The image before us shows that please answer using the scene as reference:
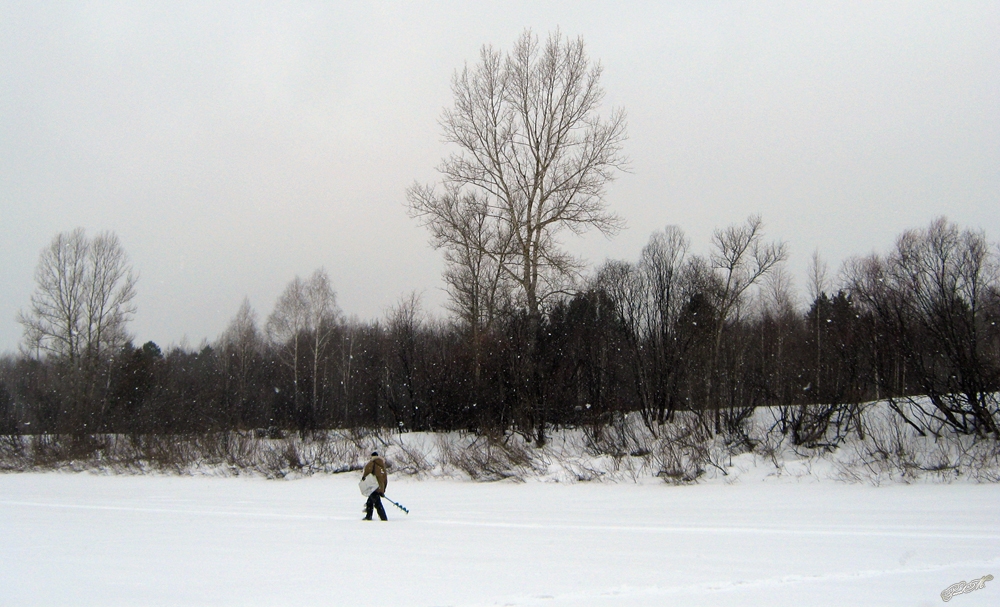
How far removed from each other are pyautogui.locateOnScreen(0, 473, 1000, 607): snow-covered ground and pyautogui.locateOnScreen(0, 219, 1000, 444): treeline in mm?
4892

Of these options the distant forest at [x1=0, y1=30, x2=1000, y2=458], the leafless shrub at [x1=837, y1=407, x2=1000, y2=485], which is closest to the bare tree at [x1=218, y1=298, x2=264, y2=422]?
the distant forest at [x1=0, y1=30, x2=1000, y2=458]

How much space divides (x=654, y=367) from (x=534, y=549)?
20266mm

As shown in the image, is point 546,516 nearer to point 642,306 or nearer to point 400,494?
point 400,494

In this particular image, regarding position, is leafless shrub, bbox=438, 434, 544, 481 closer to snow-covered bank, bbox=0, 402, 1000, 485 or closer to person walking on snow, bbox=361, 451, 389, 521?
snow-covered bank, bbox=0, 402, 1000, 485

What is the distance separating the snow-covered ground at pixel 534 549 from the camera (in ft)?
28.5

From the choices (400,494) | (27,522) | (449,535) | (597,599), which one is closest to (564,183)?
(400,494)

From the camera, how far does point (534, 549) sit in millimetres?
11992

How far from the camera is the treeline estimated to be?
24062 mm

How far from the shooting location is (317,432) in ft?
113

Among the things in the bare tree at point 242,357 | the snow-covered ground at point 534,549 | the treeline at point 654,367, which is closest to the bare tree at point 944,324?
the treeline at point 654,367

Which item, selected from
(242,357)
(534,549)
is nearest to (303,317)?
(242,357)

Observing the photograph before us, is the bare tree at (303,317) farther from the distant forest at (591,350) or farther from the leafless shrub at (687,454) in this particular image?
the leafless shrub at (687,454)

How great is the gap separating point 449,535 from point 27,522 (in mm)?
10897

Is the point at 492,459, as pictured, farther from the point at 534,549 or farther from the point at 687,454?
the point at 534,549
